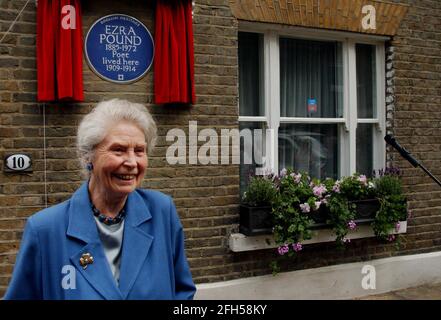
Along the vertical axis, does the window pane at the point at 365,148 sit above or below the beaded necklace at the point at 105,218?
above

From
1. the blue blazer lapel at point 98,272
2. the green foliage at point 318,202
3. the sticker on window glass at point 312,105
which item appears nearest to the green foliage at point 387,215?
the green foliage at point 318,202

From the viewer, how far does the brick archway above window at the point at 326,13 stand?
→ 469cm

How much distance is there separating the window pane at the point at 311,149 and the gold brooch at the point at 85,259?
11.3 ft

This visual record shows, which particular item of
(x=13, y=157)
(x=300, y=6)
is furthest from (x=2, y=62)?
(x=300, y=6)

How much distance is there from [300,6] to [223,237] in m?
2.55

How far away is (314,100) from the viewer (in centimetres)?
536

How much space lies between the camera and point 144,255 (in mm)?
2057

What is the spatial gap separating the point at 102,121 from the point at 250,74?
3.17 meters

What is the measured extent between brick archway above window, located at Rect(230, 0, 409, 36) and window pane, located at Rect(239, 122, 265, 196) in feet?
3.66

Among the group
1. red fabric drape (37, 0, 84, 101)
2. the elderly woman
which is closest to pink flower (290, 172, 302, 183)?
red fabric drape (37, 0, 84, 101)

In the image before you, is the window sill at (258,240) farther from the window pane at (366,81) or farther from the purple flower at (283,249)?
the window pane at (366,81)

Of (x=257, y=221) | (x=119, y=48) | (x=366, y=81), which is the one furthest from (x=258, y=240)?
(x=366, y=81)

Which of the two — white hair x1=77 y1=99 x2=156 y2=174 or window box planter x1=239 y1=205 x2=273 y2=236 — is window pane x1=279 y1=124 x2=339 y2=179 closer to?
window box planter x1=239 y1=205 x2=273 y2=236

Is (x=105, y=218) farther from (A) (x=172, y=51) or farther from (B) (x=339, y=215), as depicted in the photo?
(B) (x=339, y=215)
